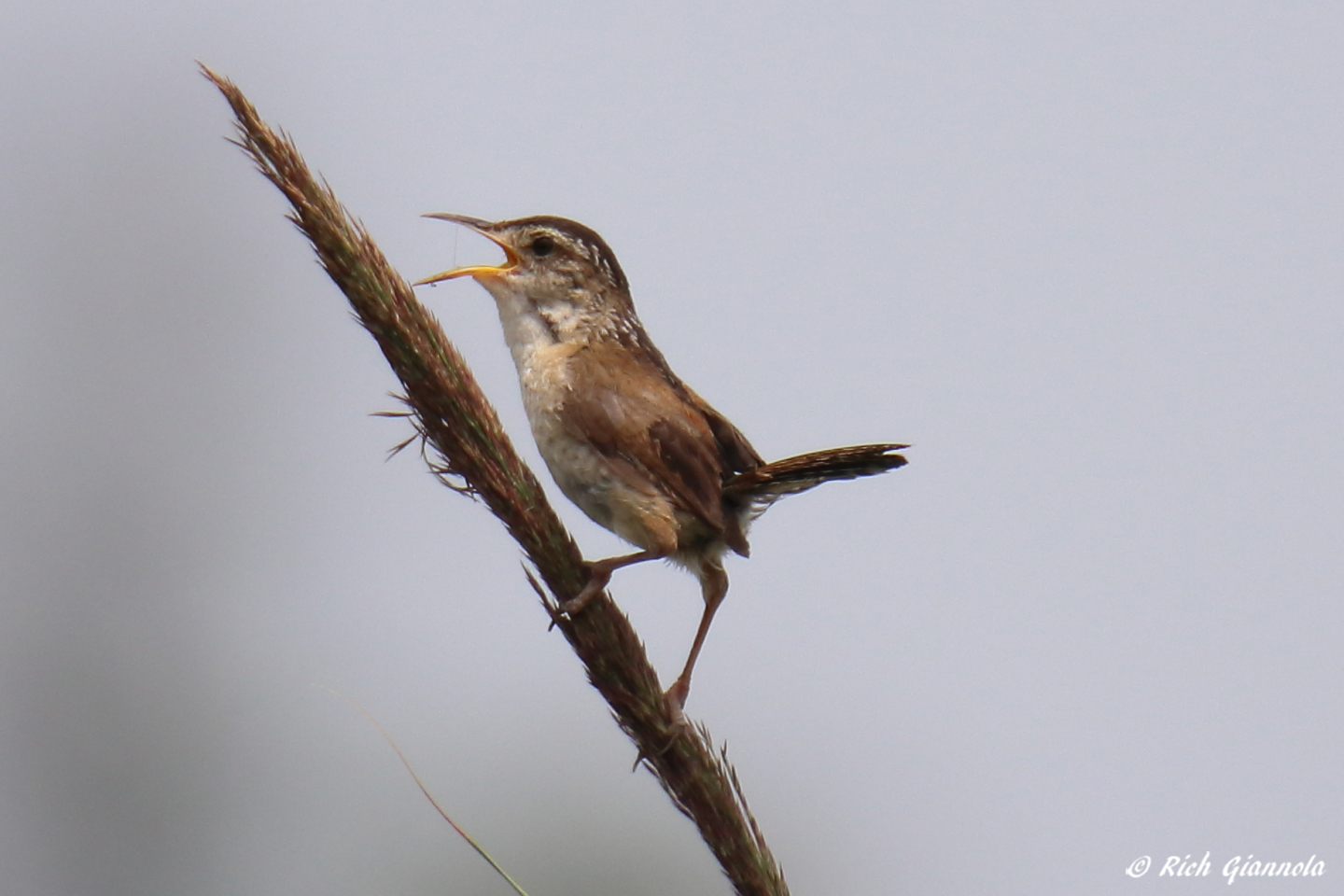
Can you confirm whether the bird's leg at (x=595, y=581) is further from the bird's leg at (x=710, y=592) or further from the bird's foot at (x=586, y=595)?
the bird's leg at (x=710, y=592)

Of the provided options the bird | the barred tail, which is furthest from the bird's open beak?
the barred tail

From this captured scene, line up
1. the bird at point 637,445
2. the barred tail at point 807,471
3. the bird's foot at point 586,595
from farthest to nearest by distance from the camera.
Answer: the bird at point 637,445 → the barred tail at point 807,471 → the bird's foot at point 586,595

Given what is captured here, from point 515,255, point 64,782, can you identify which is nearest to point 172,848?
point 64,782

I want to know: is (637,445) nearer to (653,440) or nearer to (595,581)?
(653,440)

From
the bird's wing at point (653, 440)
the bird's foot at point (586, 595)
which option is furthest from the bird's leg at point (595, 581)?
the bird's wing at point (653, 440)

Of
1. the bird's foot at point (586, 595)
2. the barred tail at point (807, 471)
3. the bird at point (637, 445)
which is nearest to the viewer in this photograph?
the bird's foot at point (586, 595)

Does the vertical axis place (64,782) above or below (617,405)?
below

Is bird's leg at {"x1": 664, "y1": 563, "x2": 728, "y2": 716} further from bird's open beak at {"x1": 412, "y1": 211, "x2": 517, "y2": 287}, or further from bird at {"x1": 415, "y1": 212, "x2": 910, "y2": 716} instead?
bird's open beak at {"x1": 412, "y1": 211, "x2": 517, "y2": 287}

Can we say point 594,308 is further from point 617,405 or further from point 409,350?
point 409,350
